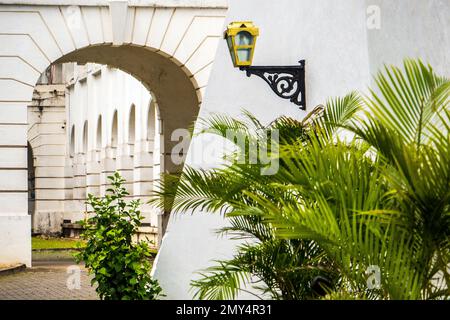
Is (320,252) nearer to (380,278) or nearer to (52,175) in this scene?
(380,278)

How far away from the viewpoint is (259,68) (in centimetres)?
1175

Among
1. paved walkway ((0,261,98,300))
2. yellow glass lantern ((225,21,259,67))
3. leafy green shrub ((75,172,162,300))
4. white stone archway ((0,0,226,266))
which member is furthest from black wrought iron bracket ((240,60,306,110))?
white stone archway ((0,0,226,266))

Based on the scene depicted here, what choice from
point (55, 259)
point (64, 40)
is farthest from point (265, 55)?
point (55, 259)

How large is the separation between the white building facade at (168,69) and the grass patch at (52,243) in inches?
71.3

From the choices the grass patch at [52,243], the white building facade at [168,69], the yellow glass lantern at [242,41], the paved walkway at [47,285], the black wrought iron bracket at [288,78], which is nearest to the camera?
the white building facade at [168,69]

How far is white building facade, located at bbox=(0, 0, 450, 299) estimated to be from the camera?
10.7 metres

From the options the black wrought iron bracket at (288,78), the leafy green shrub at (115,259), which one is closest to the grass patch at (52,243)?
the black wrought iron bracket at (288,78)

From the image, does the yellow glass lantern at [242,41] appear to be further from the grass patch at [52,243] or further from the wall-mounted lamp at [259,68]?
the grass patch at [52,243]

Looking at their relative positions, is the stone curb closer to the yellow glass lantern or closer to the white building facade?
the white building facade

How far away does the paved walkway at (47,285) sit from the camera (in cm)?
1562

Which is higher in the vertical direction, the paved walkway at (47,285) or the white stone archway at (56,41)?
the white stone archway at (56,41)

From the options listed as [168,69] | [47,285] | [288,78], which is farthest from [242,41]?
[168,69]

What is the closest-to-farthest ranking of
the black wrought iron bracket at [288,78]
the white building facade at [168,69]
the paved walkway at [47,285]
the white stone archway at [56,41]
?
the white building facade at [168,69]
the black wrought iron bracket at [288,78]
the paved walkway at [47,285]
the white stone archway at [56,41]
